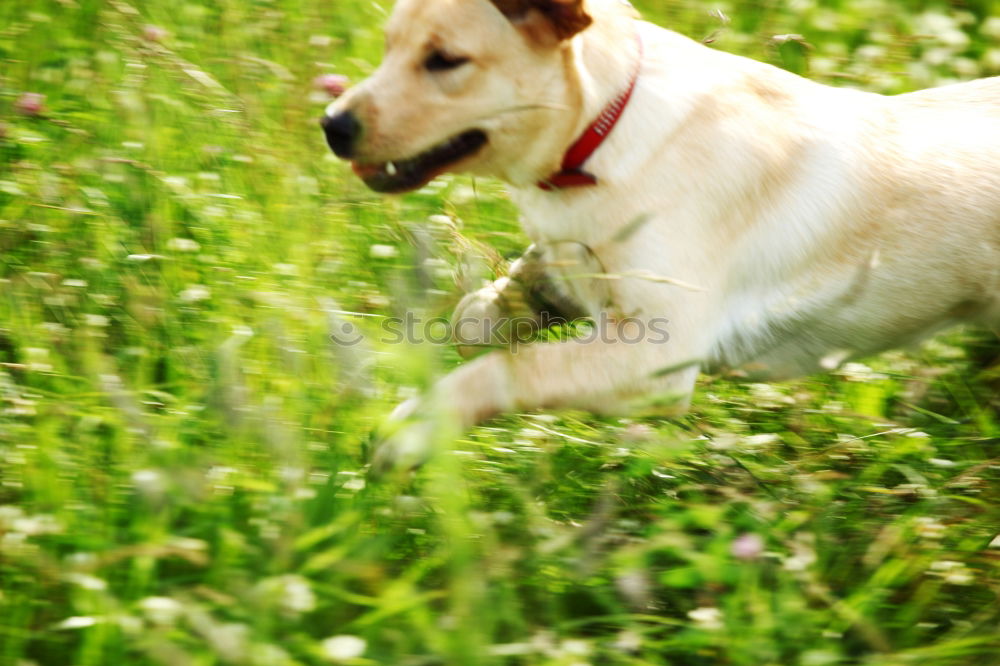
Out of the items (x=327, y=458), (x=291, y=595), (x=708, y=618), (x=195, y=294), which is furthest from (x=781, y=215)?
(x=291, y=595)

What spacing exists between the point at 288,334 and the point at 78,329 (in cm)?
51

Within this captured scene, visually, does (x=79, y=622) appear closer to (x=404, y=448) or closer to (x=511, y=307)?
(x=404, y=448)

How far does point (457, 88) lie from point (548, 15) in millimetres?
253

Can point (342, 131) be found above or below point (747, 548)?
above

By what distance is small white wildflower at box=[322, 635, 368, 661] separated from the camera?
69.6 inches

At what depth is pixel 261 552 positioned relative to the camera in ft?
6.50

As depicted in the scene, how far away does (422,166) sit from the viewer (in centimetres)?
264

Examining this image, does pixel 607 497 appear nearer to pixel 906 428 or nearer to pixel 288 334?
pixel 288 334

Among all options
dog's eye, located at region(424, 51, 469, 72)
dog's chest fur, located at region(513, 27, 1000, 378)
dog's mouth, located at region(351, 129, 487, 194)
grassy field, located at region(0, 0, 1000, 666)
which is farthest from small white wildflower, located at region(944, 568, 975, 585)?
dog's eye, located at region(424, 51, 469, 72)

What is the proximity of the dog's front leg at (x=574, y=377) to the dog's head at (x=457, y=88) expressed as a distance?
1.55 feet

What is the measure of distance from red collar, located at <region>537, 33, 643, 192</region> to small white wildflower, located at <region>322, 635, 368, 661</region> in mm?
1264

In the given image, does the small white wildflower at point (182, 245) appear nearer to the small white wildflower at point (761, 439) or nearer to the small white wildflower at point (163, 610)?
the small white wildflower at point (163, 610)

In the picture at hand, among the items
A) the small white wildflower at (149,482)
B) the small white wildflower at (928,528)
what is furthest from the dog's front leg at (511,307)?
the small white wildflower at (149,482)

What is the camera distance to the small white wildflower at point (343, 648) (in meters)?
1.77
